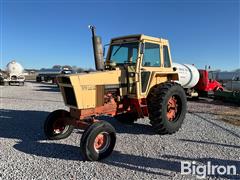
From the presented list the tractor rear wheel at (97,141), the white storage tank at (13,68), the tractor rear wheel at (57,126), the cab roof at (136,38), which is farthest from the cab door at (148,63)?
the white storage tank at (13,68)

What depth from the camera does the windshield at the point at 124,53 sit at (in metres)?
7.26

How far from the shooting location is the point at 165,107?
280 inches

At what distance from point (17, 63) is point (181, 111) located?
3557 centimetres

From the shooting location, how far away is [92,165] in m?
5.22

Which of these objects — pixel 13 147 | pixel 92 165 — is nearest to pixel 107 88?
pixel 92 165

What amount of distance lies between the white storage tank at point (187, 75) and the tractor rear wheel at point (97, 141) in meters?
10.3

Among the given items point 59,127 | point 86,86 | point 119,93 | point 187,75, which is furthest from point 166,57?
point 187,75

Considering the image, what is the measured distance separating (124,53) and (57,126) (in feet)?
8.71

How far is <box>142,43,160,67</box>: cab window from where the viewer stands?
7262mm

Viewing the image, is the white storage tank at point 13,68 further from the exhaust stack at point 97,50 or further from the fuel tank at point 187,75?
the exhaust stack at point 97,50

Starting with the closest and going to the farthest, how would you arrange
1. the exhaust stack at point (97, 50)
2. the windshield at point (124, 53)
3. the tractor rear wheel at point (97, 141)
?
the tractor rear wheel at point (97, 141), the exhaust stack at point (97, 50), the windshield at point (124, 53)

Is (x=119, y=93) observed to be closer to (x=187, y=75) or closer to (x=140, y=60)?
(x=140, y=60)

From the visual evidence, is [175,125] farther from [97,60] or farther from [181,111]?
[97,60]

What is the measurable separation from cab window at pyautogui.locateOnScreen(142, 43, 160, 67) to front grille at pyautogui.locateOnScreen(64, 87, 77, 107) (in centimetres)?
214
